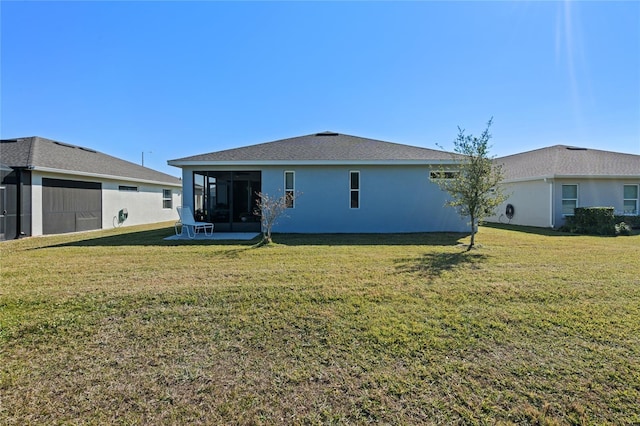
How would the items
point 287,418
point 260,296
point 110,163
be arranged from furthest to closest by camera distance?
point 110,163 < point 260,296 < point 287,418

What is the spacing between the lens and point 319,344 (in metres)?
3.22

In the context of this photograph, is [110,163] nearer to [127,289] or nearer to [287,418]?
[127,289]

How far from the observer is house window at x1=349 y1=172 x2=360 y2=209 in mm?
12102

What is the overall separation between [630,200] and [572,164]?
295 cm

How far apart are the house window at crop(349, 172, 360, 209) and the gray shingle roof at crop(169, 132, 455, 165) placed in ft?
2.48

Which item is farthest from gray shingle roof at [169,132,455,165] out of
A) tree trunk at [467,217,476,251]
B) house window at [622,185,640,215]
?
house window at [622,185,640,215]

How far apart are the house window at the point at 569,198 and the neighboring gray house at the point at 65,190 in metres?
22.2

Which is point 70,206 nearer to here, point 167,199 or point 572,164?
point 167,199

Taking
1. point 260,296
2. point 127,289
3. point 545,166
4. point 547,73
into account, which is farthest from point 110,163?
point 545,166

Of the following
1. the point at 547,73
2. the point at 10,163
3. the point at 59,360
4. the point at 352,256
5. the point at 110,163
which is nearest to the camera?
the point at 59,360

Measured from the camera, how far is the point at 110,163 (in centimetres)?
1738

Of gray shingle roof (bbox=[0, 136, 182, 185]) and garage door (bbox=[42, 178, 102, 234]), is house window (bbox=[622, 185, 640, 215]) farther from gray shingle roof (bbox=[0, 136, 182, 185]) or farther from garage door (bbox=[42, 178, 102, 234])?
garage door (bbox=[42, 178, 102, 234])

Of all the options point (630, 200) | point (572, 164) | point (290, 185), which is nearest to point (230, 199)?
point (290, 185)

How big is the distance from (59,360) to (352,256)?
18.2 ft
